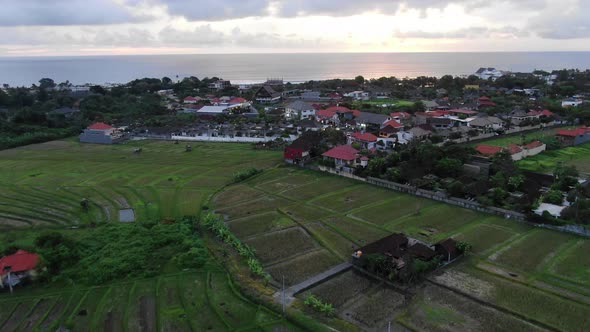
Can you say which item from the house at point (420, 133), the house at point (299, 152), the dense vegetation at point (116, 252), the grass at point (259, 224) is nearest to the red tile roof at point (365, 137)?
the house at point (420, 133)

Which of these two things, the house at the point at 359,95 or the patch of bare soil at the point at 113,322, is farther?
the house at the point at 359,95

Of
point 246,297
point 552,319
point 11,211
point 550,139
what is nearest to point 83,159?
point 11,211

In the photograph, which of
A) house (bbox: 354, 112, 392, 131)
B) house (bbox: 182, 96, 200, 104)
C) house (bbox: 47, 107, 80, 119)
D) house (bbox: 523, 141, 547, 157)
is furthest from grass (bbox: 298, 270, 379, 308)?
house (bbox: 182, 96, 200, 104)

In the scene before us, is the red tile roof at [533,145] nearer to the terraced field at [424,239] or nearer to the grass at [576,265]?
the terraced field at [424,239]

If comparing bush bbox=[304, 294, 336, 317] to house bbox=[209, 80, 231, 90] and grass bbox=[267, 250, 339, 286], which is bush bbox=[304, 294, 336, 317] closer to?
grass bbox=[267, 250, 339, 286]

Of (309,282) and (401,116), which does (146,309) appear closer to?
(309,282)

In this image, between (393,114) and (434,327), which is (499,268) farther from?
(393,114)
